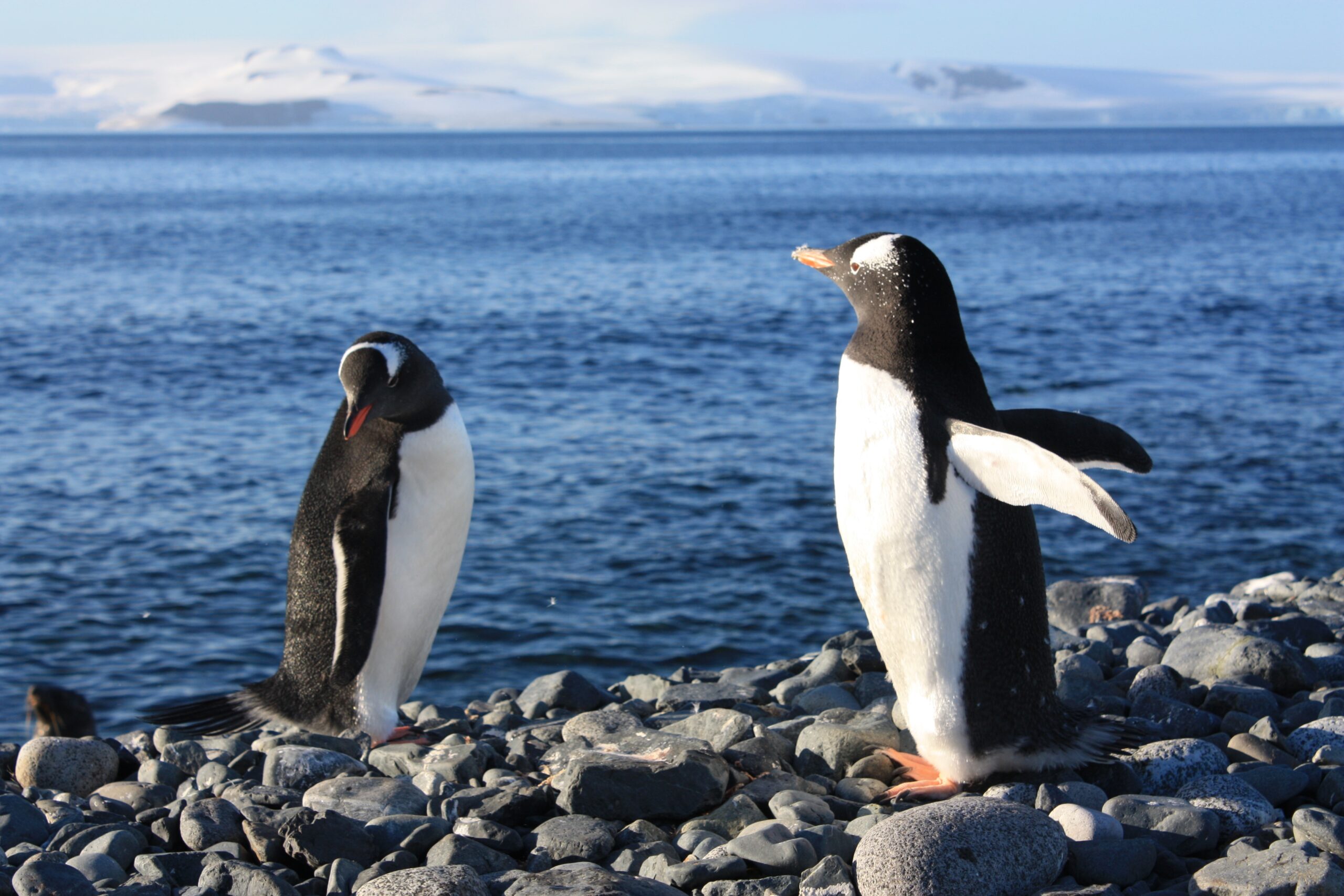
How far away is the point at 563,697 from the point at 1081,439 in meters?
2.78

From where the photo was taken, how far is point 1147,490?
11.2m

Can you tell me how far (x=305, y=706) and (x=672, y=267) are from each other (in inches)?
1021

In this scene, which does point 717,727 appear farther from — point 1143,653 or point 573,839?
point 1143,653

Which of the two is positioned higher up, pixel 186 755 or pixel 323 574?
pixel 323 574

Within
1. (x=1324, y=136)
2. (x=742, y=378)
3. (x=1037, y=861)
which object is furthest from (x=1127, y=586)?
(x=1324, y=136)

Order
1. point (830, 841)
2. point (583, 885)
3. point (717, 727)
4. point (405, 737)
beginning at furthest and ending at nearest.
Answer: point (405, 737)
point (717, 727)
point (830, 841)
point (583, 885)

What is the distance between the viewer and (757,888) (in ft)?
10.3

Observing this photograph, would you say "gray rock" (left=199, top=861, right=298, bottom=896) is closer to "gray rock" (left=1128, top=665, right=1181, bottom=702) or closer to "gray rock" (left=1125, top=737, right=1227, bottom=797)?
"gray rock" (left=1125, top=737, right=1227, bottom=797)

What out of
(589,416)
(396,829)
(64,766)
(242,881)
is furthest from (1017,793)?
(589,416)

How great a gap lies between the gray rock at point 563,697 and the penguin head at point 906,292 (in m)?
2.53

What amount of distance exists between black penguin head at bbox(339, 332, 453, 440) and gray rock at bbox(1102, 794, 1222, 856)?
2.67 meters

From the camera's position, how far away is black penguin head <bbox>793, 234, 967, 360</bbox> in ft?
12.6

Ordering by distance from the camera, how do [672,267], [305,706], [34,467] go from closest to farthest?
[305,706] < [34,467] < [672,267]

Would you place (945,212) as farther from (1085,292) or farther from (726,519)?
(726,519)
